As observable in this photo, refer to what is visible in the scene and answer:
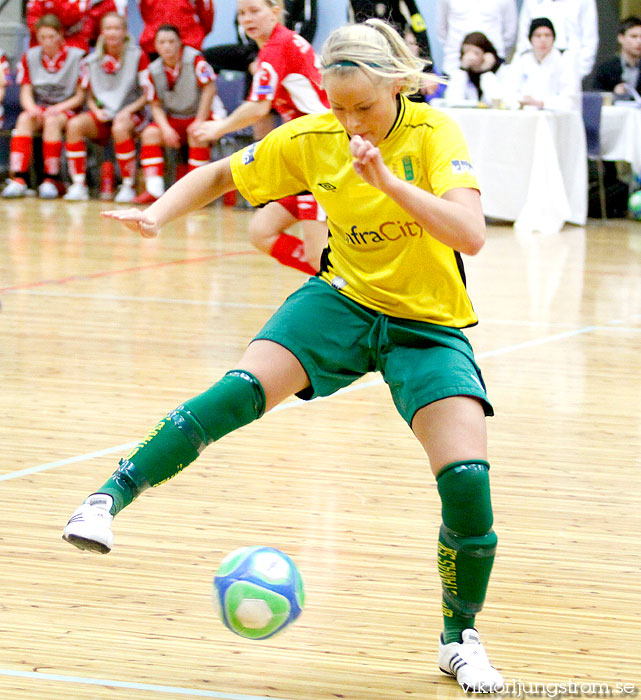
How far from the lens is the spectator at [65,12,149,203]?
10961mm

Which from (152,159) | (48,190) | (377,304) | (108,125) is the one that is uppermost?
(377,304)

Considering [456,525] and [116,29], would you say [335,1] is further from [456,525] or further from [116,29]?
[456,525]

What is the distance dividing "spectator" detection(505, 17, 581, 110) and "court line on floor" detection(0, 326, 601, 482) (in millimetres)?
4848

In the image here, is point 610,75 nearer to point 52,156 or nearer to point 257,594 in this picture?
point 52,156

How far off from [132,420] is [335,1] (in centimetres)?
899

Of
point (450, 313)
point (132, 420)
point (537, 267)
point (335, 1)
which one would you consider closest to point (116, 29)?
point (335, 1)

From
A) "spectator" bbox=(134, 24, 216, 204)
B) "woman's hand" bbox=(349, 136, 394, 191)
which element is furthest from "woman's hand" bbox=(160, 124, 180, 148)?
"woman's hand" bbox=(349, 136, 394, 191)

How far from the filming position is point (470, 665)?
6.88 feet

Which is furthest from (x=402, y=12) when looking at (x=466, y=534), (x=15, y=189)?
(x=466, y=534)

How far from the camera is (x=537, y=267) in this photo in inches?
299

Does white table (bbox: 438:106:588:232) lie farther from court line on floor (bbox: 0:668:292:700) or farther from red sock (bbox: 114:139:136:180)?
court line on floor (bbox: 0:668:292:700)

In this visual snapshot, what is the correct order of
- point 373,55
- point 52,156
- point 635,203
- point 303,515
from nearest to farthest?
point 373,55, point 303,515, point 635,203, point 52,156

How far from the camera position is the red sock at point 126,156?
36.2ft

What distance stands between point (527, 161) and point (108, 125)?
4267 millimetres
